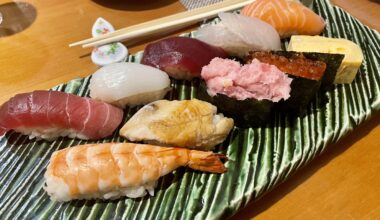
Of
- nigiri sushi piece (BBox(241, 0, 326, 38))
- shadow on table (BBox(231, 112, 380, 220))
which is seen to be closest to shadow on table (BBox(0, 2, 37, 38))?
nigiri sushi piece (BBox(241, 0, 326, 38))

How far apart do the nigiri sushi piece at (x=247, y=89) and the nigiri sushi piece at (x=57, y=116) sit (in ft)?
1.76

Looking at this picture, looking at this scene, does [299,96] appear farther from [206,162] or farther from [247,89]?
[206,162]

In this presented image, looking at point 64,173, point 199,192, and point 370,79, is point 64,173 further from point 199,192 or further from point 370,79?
point 370,79

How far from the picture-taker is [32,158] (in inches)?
73.0

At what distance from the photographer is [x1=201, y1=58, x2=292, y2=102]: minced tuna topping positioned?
1.82 meters

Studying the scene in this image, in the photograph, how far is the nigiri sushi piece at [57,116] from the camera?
1.83 metres

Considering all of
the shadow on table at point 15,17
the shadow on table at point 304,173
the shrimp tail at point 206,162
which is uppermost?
the shadow on table at point 15,17

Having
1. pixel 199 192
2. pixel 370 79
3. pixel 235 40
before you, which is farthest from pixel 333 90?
pixel 199 192

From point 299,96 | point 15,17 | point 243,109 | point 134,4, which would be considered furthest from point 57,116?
point 15,17

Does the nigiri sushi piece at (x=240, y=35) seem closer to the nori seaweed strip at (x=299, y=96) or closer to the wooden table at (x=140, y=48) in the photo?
the nori seaweed strip at (x=299, y=96)

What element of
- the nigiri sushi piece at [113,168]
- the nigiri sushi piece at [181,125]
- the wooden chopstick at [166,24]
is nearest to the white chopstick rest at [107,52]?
the wooden chopstick at [166,24]

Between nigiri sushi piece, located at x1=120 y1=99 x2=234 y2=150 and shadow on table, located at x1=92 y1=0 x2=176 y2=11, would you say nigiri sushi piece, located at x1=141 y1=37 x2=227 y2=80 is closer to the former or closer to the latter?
nigiri sushi piece, located at x1=120 y1=99 x2=234 y2=150

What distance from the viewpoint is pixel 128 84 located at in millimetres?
1938

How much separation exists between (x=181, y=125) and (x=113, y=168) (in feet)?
1.22
